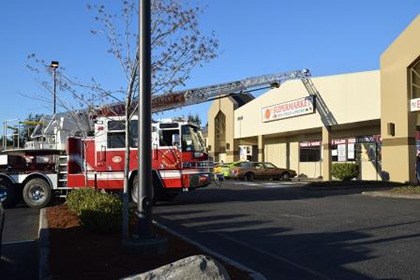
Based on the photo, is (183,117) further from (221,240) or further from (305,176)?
(305,176)

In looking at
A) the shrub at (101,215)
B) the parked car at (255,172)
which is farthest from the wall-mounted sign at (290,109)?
the shrub at (101,215)

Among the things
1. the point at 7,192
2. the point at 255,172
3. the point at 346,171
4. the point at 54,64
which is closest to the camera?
the point at 54,64

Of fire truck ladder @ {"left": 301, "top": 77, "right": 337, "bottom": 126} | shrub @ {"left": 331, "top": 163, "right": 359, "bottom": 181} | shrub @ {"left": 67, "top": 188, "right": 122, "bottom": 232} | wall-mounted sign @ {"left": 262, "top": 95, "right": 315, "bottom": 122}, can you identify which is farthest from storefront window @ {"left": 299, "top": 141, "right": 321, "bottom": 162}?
shrub @ {"left": 67, "top": 188, "right": 122, "bottom": 232}

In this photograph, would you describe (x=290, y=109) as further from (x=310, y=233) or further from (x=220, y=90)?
(x=310, y=233)

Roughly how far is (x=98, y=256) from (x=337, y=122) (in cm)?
2823

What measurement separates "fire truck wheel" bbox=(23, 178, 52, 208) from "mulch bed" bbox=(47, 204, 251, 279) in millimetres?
8102

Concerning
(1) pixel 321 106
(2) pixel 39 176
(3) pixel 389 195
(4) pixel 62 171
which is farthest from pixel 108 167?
(1) pixel 321 106

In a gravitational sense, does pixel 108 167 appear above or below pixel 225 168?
above

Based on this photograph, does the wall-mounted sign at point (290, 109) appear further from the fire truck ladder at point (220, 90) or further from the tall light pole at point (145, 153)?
the tall light pole at point (145, 153)

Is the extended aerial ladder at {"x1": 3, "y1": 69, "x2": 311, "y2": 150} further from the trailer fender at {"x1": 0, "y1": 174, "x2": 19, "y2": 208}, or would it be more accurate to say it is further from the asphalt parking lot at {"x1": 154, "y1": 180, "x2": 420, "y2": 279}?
the asphalt parking lot at {"x1": 154, "y1": 180, "x2": 420, "y2": 279}

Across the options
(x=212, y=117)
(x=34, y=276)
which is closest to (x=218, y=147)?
(x=212, y=117)

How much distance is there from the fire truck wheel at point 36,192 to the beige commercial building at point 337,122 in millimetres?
6284

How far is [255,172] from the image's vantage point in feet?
131

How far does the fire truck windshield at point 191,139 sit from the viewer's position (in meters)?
19.3
